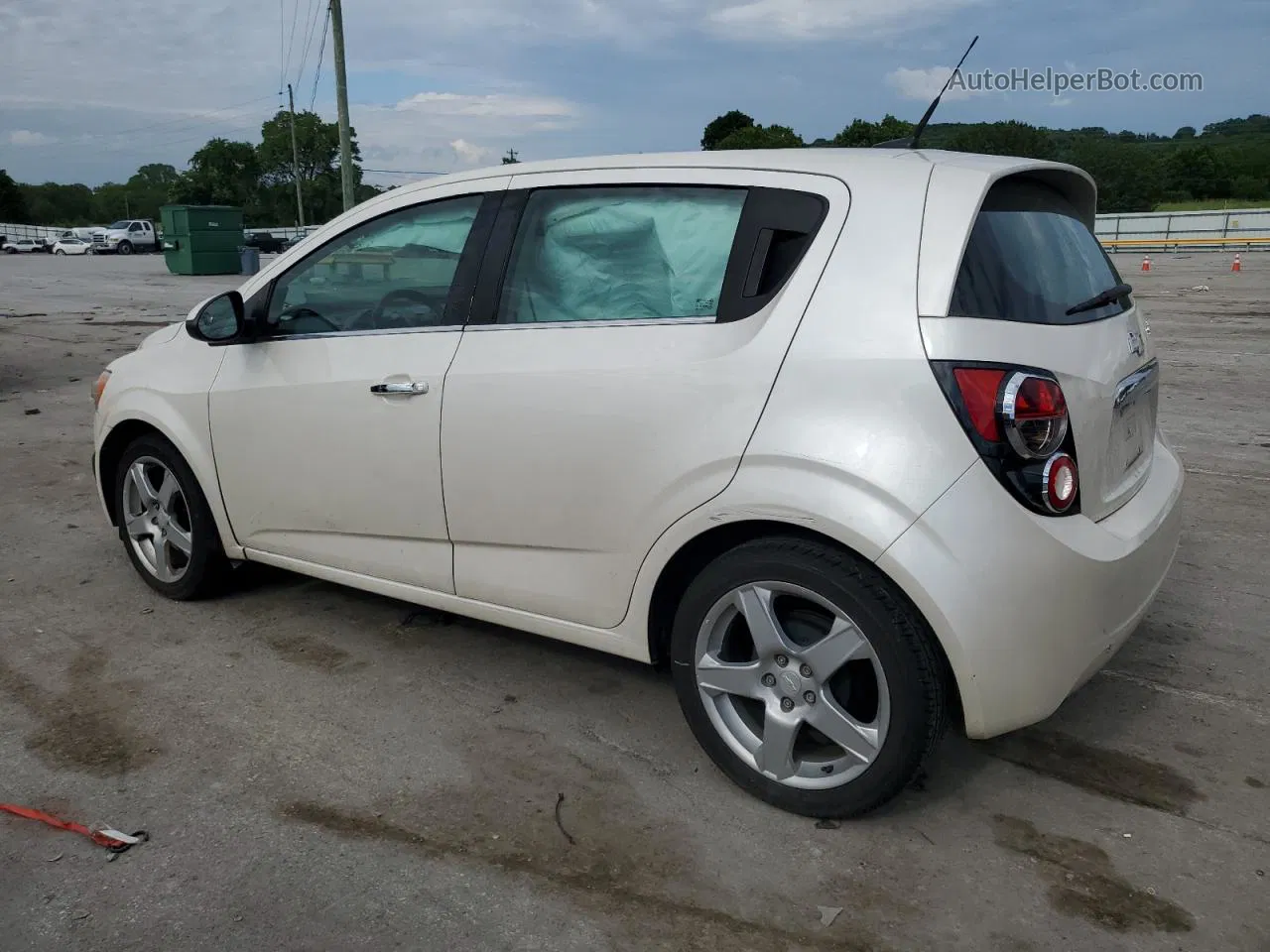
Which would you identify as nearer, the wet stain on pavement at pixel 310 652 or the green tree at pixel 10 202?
the wet stain on pavement at pixel 310 652

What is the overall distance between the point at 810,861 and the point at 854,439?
1108mm

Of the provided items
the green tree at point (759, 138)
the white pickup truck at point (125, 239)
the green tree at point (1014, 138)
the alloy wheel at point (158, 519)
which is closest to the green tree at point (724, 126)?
the green tree at point (759, 138)

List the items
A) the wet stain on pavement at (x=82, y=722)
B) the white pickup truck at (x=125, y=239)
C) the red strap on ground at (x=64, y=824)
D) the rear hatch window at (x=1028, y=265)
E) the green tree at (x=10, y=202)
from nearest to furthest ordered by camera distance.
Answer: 1. the rear hatch window at (x=1028, y=265)
2. the red strap on ground at (x=64, y=824)
3. the wet stain on pavement at (x=82, y=722)
4. the white pickup truck at (x=125, y=239)
5. the green tree at (x=10, y=202)

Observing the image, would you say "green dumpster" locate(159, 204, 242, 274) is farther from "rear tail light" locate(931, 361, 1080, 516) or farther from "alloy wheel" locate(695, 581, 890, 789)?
"rear tail light" locate(931, 361, 1080, 516)

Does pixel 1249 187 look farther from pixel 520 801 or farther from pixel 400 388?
pixel 520 801

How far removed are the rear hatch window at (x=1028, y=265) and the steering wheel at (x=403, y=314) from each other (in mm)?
1766

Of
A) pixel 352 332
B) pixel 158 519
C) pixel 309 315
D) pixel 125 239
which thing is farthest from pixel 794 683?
pixel 125 239

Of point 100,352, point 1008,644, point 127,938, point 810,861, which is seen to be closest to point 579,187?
point 1008,644

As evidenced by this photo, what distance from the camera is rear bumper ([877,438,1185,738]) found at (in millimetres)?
2568

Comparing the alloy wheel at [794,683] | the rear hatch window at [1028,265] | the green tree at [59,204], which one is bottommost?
the alloy wheel at [794,683]

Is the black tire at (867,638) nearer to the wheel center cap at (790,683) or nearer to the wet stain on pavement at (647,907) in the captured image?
the wheel center cap at (790,683)

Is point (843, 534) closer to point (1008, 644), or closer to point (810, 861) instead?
point (1008, 644)

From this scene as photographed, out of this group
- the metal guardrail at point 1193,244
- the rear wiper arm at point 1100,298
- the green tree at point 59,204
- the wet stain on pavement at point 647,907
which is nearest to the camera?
the wet stain on pavement at point 647,907

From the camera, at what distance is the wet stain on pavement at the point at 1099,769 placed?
3.07 metres
